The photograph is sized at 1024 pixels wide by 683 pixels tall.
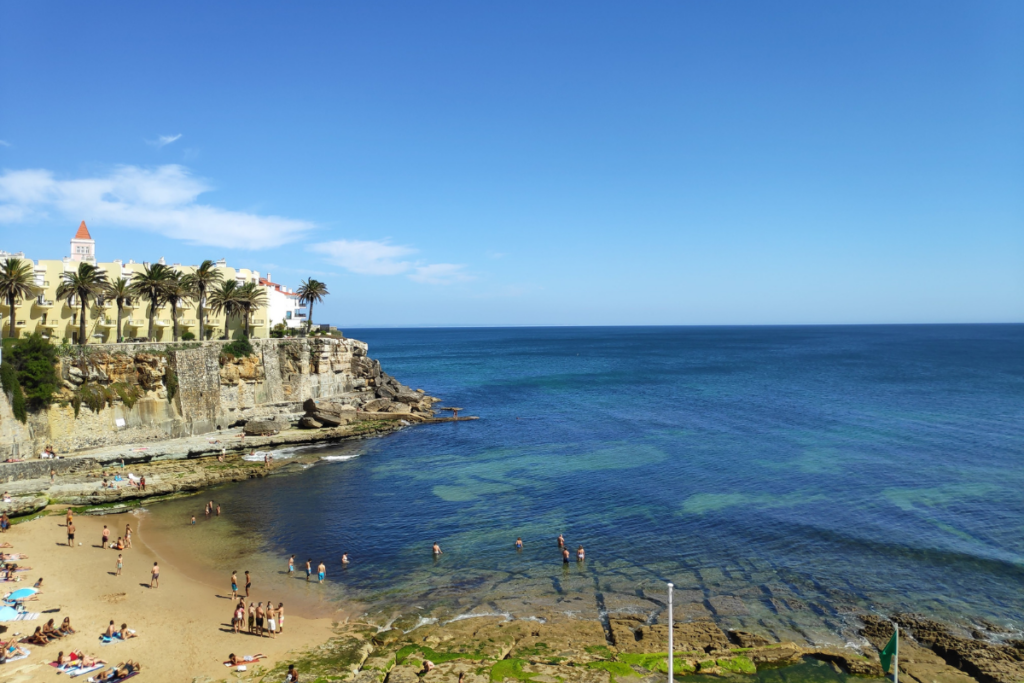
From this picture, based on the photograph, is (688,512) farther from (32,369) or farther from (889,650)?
(32,369)

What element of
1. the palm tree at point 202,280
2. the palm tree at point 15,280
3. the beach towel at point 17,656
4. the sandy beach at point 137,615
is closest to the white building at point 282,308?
the palm tree at point 202,280

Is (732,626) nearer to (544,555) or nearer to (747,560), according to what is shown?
(747,560)

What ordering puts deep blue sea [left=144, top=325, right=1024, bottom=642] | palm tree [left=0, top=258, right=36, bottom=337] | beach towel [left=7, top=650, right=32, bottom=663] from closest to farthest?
beach towel [left=7, top=650, right=32, bottom=663], deep blue sea [left=144, top=325, right=1024, bottom=642], palm tree [left=0, top=258, right=36, bottom=337]

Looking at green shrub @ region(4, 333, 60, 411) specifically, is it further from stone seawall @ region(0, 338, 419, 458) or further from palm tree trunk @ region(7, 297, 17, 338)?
palm tree trunk @ region(7, 297, 17, 338)

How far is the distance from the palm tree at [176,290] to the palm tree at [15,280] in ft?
34.8

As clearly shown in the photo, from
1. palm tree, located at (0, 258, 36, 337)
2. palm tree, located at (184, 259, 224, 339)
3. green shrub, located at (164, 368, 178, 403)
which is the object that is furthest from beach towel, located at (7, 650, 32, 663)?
palm tree, located at (184, 259, 224, 339)

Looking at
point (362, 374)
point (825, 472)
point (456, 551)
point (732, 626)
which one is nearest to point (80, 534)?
point (456, 551)

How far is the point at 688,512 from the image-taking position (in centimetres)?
3784

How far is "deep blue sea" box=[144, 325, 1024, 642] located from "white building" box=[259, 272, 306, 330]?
94.1ft

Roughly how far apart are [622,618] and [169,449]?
140 feet

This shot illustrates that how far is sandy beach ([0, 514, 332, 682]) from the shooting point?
2152 centimetres

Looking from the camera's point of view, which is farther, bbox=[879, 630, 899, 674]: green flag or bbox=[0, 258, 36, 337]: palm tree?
bbox=[0, 258, 36, 337]: palm tree

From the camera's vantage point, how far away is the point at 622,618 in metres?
24.6

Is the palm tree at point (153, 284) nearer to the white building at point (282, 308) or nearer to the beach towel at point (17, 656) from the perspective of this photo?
the white building at point (282, 308)
